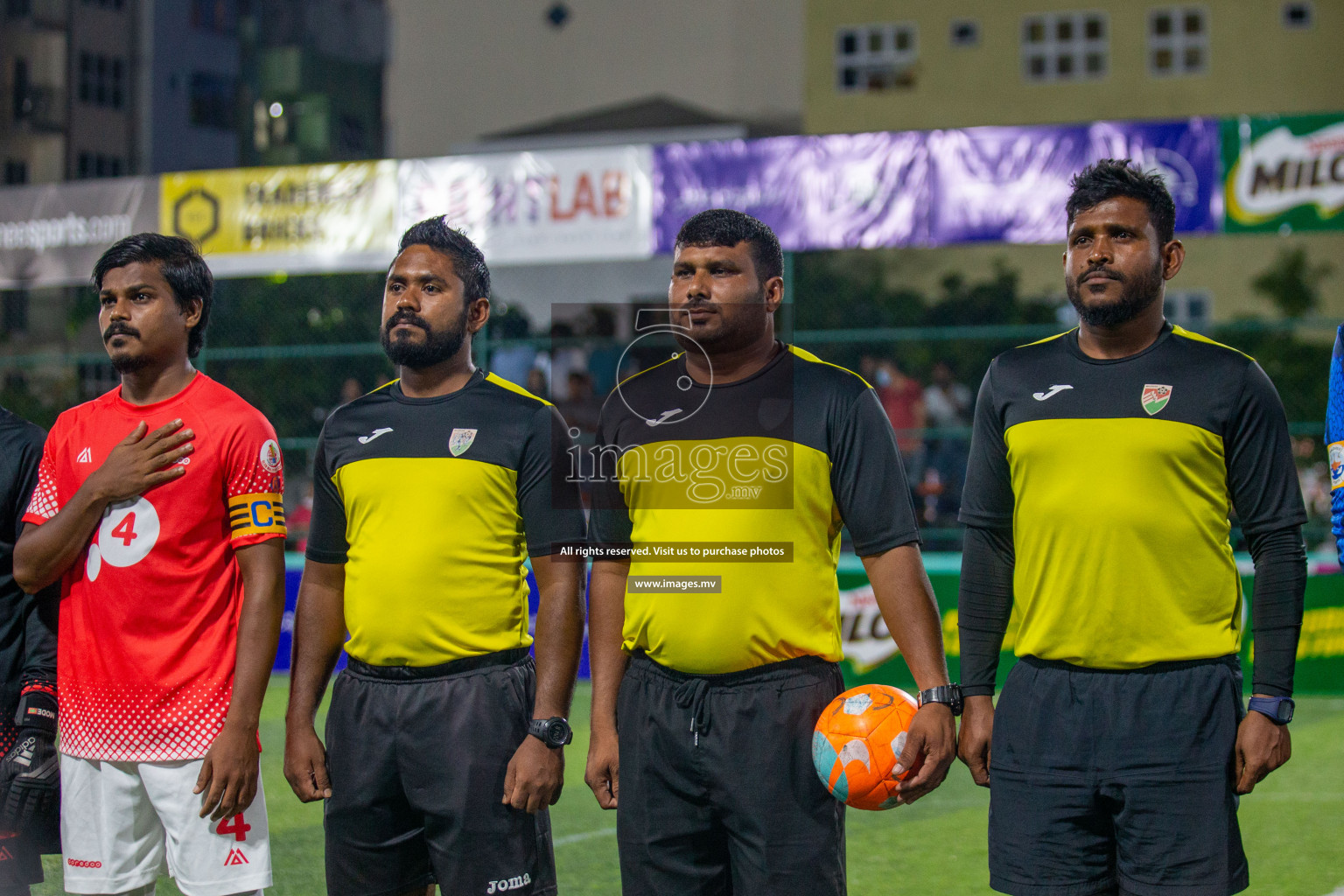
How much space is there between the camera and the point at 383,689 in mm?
3805

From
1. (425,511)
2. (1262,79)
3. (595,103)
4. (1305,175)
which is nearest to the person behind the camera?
(425,511)

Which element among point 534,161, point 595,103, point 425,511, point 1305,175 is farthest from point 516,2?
point 425,511

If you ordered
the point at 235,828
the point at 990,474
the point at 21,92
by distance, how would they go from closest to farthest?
1. the point at 990,474
2. the point at 235,828
3. the point at 21,92

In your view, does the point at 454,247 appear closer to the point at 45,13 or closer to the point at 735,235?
the point at 735,235

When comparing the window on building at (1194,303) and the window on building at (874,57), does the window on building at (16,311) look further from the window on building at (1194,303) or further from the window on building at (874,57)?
the window on building at (1194,303)

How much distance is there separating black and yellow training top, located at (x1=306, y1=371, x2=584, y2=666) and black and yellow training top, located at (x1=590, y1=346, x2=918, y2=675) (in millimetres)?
308

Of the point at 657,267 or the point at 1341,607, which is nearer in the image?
the point at 1341,607

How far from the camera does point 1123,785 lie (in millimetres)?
3389

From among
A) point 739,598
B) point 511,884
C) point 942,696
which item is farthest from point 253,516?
point 942,696

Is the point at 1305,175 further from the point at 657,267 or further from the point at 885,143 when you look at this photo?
the point at 657,267

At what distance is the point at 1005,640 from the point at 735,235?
7.22 metres

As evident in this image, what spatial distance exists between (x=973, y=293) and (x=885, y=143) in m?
18.1

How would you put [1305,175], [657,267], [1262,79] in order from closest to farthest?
[1305,175] → [657,267] → [1262,79]

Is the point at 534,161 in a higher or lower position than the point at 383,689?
higher
